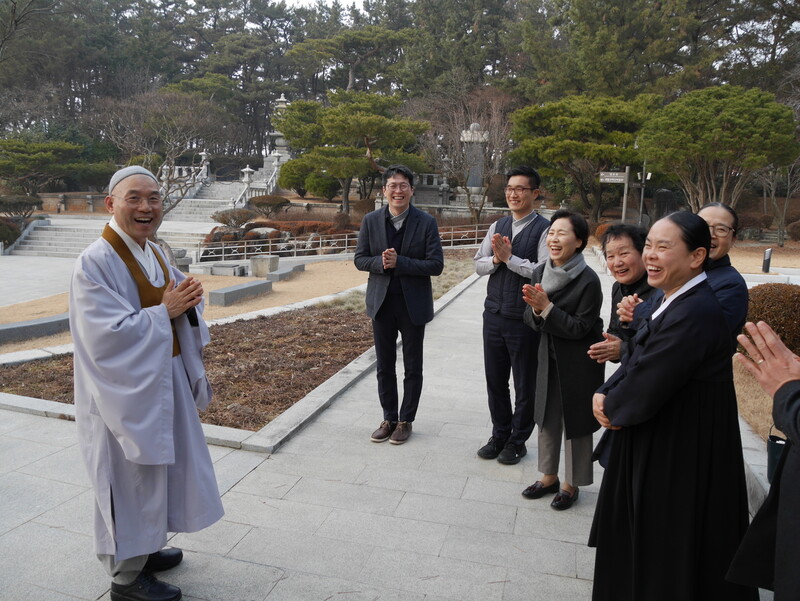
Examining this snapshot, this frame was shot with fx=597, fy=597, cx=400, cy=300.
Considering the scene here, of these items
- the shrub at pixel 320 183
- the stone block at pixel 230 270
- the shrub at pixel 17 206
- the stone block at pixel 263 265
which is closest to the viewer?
the stone block at pixel 263 265

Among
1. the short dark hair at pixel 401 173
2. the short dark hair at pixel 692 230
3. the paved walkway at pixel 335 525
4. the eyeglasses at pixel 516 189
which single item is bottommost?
the paved walkway at pixel 335 525

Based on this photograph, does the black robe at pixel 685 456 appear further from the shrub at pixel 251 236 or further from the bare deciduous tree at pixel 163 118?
the bare deciduous tree at pixel 163 118

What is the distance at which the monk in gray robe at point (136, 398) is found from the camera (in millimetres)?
2186

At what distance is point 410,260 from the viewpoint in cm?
384

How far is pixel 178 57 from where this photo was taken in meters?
43.8

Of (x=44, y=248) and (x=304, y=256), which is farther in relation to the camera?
(x=44, y=248)

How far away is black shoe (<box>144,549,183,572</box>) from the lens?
248cm

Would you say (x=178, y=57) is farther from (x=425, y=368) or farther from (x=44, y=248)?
(x=425, y=368)

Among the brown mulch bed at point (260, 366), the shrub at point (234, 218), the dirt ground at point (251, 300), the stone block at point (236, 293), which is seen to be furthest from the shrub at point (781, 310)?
the shrub at point (234, 218)

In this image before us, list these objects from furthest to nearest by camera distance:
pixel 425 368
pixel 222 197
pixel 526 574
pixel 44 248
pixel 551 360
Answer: pixel 222 197
pixel 44 248
pixel 425 368
pixel 551 360
pixel 526 574

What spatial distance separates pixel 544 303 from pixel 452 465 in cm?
129

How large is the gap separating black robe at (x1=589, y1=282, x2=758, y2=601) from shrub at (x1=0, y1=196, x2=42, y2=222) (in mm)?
27149

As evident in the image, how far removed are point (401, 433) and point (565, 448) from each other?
1227 mm

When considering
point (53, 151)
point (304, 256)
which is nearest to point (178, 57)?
point (53, 151)
